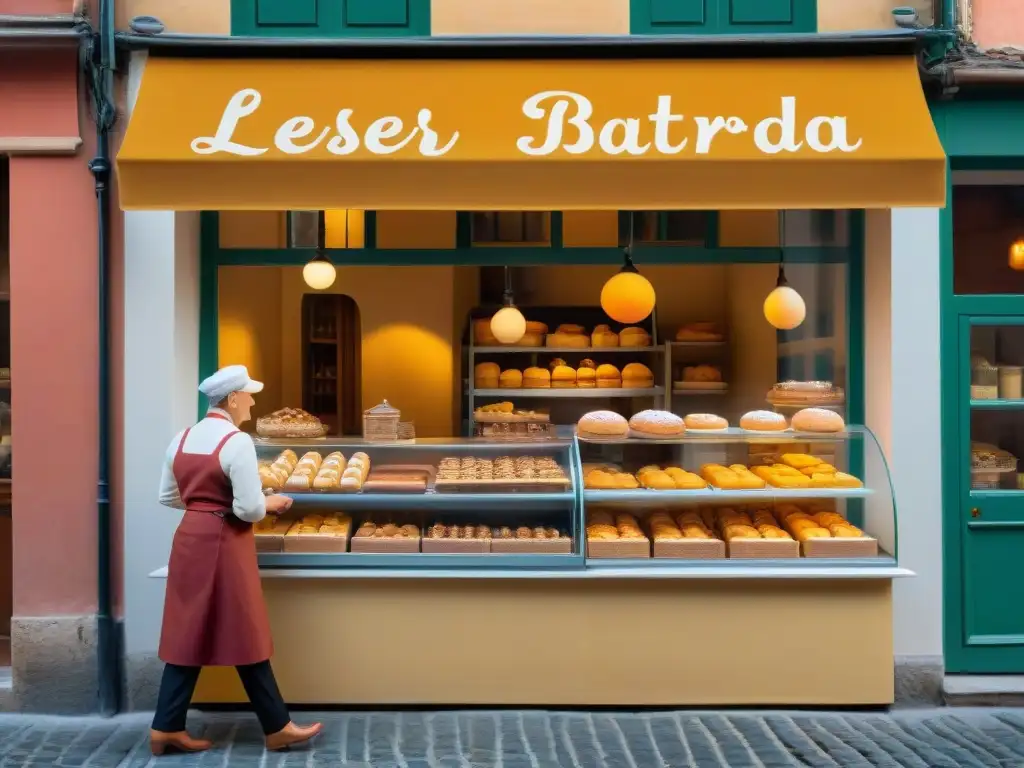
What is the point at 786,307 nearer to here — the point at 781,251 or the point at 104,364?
the point at 781,251

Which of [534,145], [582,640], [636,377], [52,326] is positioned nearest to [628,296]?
[534,145]

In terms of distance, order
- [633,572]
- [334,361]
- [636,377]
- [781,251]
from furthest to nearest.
A: [334,361]
[636,377]
[781,251]
[633,572]

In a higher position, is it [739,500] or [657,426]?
[657,426]

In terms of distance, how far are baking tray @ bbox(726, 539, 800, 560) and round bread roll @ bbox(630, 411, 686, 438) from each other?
0.85 metres

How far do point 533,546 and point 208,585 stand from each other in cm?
202

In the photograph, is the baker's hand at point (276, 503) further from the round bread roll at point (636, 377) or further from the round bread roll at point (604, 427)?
the round bread roll at point (636, 377)

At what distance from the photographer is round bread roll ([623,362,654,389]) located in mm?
8656

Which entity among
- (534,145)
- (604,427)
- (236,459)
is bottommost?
(236,459)

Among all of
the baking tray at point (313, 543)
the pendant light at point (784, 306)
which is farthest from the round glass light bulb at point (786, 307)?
the baking tray at point (313, 543)

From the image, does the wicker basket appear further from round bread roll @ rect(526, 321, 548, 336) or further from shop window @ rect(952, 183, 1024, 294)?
shop window @ rect(952, 183, 1024, 294)

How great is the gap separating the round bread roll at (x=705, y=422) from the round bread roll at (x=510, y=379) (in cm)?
Result: 245

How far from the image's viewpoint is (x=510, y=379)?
28.9 feet

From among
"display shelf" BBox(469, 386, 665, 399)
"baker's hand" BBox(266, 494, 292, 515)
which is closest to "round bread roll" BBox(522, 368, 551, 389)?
"display shelf" BBox(469, 386, 665, 399)

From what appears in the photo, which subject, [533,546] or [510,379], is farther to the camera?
[510,379]
